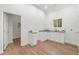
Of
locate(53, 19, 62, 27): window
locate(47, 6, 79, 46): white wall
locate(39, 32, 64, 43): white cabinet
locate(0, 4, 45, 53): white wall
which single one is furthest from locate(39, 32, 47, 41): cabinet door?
locate(47, 6, 79, 46): white wall

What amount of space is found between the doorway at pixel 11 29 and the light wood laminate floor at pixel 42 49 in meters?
0.07

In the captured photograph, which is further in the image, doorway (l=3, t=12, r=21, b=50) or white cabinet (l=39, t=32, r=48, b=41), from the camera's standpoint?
white cabinet (l=39, t=32, r=48, b=41)

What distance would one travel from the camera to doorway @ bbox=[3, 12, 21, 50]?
1602 millimetres

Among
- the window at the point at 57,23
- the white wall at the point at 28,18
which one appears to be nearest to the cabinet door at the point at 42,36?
the white wall at the point at 28,18

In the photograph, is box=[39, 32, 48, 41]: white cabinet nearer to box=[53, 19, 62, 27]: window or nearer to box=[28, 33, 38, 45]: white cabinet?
box=[28, 33, 38, 45]: white cabinet

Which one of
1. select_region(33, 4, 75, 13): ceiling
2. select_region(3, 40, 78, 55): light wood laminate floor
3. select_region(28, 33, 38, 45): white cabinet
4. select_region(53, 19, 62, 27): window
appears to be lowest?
select_region(3, 40, 78, 55): light wood laminate floor

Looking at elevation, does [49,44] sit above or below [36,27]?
below

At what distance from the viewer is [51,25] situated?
175 centimetres

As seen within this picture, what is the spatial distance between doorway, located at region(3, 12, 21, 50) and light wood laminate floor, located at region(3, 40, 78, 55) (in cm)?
7

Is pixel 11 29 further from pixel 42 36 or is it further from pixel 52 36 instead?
pixel 52 36

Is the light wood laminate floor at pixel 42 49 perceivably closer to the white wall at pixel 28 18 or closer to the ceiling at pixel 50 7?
the white wall at pixel 28 18
